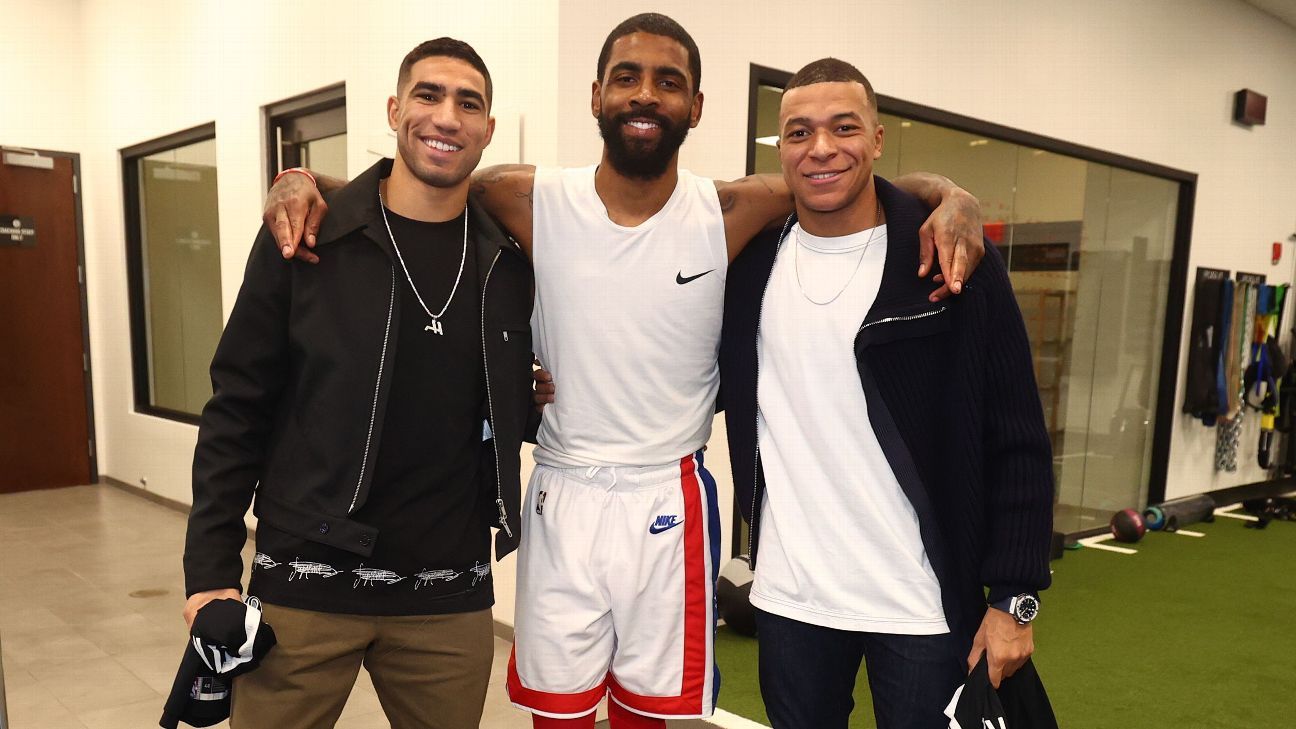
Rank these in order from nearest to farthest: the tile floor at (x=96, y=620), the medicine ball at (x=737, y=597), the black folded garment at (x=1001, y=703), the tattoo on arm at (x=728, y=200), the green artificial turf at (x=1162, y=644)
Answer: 1. the black folded garment at (x=1001, y=703)
2. the tattoo on arm at (x=728, y=200)
3. the tile floor at (x=96, y=620)
4. the green artificial turf at (x=1162, y=644)
5. the medicine ball at (x=737, y=597)

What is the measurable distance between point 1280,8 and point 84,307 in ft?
27.8

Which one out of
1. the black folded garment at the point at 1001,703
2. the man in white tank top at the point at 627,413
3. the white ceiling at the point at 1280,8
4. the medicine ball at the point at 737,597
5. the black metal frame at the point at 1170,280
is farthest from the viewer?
the white ceiling at the point at 1280,8

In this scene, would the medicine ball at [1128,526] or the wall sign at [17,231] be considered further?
the wall sign at [17,231]

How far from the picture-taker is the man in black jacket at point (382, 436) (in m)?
1.51

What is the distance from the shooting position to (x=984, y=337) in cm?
150

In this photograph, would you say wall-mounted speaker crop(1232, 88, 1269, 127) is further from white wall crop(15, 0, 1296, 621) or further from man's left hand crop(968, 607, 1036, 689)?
man's left hand crop(968, 607, 1036, 689)

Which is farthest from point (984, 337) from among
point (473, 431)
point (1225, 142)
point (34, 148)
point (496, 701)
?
point (34, 148)

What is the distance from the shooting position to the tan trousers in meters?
1.54

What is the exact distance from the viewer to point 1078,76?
192 inches

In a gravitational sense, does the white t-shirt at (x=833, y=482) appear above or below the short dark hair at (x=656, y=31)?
below

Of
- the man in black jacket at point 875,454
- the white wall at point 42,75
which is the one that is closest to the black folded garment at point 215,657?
the man in black jacket at point 875,454

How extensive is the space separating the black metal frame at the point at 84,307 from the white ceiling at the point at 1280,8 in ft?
26.2

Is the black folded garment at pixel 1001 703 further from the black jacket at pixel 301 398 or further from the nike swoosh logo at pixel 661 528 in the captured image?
the black jacket at pixel 301 398

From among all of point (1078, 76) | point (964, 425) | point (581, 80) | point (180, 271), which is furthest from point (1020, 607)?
point (180, 271)
